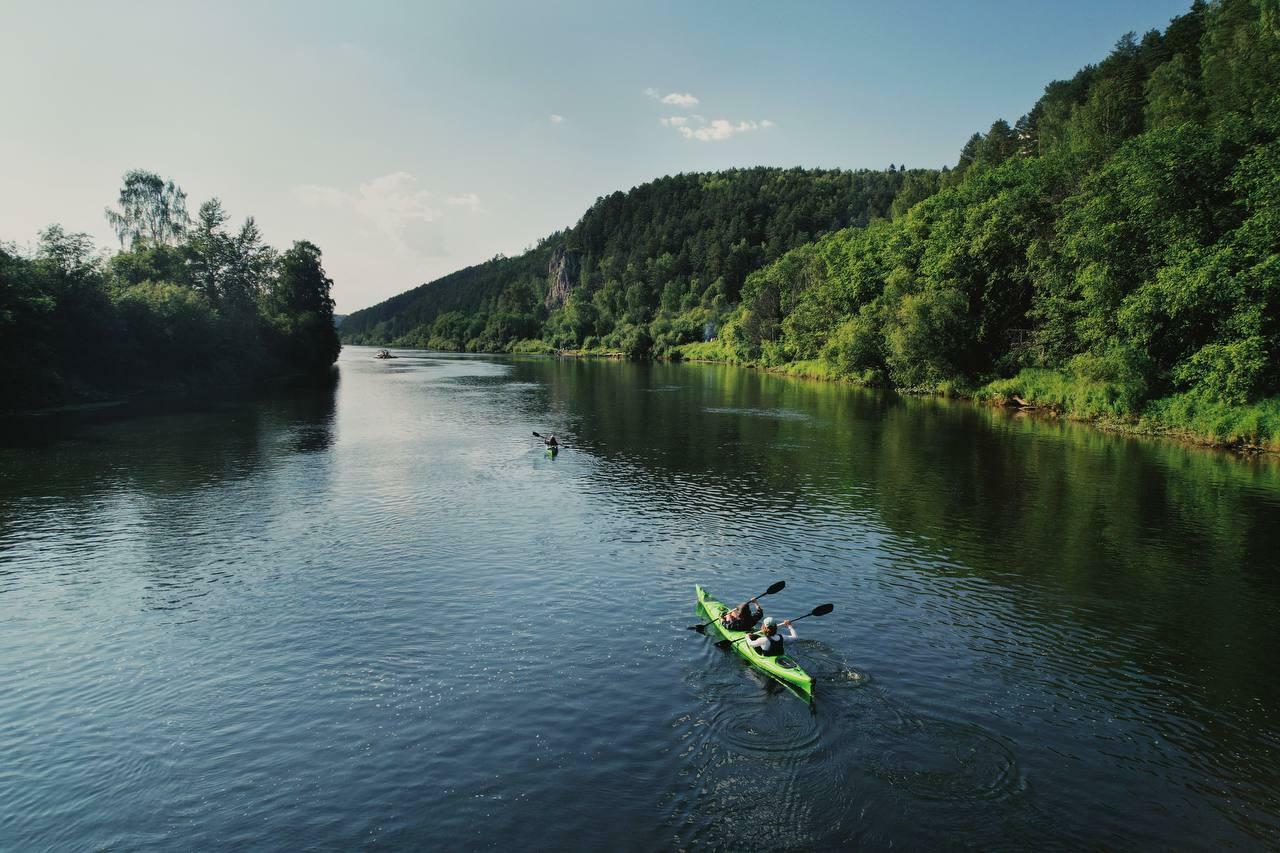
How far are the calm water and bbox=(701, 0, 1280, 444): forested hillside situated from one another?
1270cm

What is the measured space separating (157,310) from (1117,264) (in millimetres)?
108164

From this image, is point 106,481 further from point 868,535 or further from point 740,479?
point 868,535

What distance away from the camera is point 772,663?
19.4 m

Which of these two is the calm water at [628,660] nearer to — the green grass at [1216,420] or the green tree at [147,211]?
the green grass at [1216,420]

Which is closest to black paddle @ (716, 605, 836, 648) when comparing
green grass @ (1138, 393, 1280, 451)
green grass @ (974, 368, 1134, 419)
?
green grass @ (1138, 393, 1280, 451)

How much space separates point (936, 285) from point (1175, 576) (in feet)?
223

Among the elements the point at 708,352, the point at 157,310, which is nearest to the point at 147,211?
the point at 157,310

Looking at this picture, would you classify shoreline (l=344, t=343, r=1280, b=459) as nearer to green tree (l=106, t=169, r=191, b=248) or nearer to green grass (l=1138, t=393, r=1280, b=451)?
green grass (l=1138, t=393, r=1280, b=451)

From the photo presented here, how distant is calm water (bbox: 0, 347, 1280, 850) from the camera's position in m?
14.3

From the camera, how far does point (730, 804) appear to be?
14.4m

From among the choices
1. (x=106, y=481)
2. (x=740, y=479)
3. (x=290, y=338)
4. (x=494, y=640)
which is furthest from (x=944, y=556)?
(x=290, y=338)

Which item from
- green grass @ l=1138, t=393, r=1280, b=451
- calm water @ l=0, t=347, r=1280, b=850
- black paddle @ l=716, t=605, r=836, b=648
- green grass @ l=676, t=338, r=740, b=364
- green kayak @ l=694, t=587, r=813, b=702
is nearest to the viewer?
calm water @ l=0, t=347, r=1280, b=850

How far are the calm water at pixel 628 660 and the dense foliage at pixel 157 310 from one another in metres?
32.9

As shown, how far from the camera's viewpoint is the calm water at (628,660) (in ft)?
46.9
